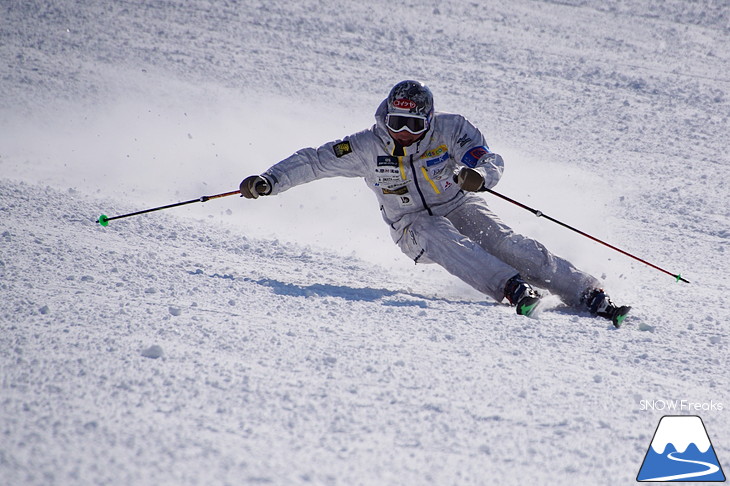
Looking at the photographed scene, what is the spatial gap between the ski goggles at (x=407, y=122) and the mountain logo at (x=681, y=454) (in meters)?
2.65

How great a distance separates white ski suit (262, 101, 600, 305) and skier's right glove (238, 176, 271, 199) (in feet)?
0.27

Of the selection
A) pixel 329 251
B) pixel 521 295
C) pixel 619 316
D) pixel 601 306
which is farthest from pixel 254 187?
pixel 619 316

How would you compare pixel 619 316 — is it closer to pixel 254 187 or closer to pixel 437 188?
pixel 437 188

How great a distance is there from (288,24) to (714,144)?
24.5 feet

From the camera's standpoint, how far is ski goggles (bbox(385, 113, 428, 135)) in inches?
201

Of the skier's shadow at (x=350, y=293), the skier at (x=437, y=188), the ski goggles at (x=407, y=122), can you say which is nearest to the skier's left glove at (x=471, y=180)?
the skier at (x=437, y=188)

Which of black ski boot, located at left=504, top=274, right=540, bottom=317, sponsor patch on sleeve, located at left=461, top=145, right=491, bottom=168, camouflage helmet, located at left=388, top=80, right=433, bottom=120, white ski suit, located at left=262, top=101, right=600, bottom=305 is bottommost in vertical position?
black ski boot, located at left=504, top=274, right=540, bottom=317


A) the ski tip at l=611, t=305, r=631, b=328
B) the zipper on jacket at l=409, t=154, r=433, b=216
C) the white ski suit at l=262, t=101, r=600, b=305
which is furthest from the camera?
the zipper on jacket at l=409, t=154, r=433, b=216

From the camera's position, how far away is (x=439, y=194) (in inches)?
214

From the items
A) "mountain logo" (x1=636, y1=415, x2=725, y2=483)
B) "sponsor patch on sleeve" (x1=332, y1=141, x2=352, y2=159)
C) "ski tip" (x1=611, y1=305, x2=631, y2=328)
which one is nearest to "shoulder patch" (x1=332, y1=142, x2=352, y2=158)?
"sponsor patch on sleeve" (x1=332, y1=141, x2=352, y2=159)

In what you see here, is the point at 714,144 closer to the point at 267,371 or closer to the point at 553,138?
the point at 553,138

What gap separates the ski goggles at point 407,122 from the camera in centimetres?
511

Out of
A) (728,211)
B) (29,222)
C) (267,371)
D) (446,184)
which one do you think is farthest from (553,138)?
→ (267,371)

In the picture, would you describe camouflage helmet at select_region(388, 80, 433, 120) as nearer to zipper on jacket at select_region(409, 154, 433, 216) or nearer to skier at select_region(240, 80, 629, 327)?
skier at select_region(240, 80, 629, 327)
